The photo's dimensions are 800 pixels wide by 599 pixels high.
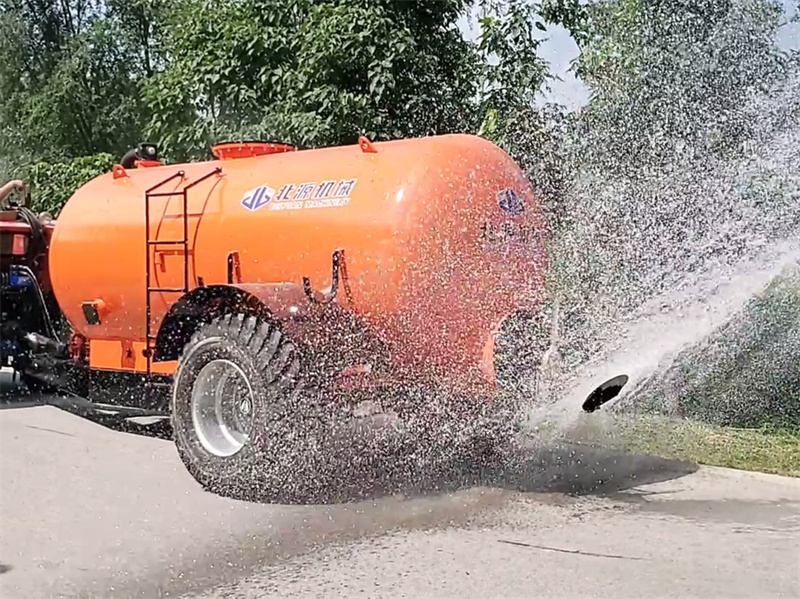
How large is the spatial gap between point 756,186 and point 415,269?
3034 mm

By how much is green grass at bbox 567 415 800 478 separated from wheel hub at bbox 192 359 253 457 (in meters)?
2.84

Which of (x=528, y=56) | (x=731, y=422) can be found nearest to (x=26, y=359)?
(x=528, y=56)

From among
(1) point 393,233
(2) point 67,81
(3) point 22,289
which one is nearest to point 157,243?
(1) point 393,233

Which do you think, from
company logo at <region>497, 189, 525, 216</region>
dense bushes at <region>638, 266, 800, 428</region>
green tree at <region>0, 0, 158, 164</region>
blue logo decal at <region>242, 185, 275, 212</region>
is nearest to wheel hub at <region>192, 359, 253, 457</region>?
blue logo decal at <region>242, 185, 275, 212</region>

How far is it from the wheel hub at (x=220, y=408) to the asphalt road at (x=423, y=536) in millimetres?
361

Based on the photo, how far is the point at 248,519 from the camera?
6117 millimetres

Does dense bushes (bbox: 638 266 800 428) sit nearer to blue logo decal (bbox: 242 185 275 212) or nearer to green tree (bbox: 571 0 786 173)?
green tree (bbox: 571 0 786 173)

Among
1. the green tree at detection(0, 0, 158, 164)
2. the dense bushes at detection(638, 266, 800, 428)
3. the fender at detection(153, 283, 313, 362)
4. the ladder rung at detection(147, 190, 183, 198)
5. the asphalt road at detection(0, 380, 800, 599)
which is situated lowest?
the asphalt road at detection(0, 380, 800, 599)

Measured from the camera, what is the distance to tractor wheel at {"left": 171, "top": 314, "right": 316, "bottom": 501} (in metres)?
6.47

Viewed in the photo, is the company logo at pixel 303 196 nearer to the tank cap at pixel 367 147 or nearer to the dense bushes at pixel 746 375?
the tank cap at pixel 367 147

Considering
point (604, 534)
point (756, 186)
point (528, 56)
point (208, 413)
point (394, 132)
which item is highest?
point (528, 56)

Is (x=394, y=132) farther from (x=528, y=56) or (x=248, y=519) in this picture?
(x=248, y=519)

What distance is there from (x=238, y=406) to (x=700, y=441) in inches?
143

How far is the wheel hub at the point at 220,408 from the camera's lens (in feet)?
22.9
